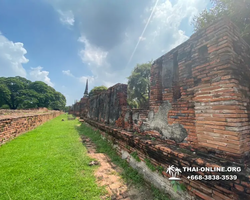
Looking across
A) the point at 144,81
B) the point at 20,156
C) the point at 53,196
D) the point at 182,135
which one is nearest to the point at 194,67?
the point at 182,135

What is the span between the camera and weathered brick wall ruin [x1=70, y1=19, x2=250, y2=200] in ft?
5.67

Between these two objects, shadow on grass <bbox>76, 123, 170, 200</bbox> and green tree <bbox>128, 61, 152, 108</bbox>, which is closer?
shadow on grass <bbox>76, 123, 170, 200</bbox>

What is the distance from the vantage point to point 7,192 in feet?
7.16

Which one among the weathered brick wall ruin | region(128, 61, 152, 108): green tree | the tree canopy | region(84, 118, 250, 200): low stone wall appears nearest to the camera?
region(84, 118, 250, 200): low stone wall

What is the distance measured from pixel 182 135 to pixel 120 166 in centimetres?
198

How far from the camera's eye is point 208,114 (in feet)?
6.65

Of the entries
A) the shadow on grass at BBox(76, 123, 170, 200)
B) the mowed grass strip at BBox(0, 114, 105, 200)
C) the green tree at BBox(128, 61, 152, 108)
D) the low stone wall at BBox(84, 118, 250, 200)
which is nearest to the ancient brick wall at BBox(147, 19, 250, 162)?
the low stone wall at BBox(84, 118, 250, 200)

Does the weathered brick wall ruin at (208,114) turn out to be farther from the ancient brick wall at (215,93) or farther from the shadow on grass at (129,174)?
the shadow on grass at (129,174)

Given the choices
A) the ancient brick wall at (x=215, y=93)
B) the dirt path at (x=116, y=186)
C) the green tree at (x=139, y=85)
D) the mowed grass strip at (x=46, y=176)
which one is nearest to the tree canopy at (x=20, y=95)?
the green tree at (x=139, y=85)

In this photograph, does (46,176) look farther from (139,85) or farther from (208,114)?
(139,85)

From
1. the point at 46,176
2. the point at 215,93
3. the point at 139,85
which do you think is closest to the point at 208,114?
the point at 215,93

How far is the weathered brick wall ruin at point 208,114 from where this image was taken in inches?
68.1

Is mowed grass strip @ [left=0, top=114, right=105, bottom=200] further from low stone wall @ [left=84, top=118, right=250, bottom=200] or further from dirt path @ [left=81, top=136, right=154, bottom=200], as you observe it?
low stone wall @ [left=84, top=118, right=250, bottom=200]

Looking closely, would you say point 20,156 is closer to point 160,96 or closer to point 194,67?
point 160,96
